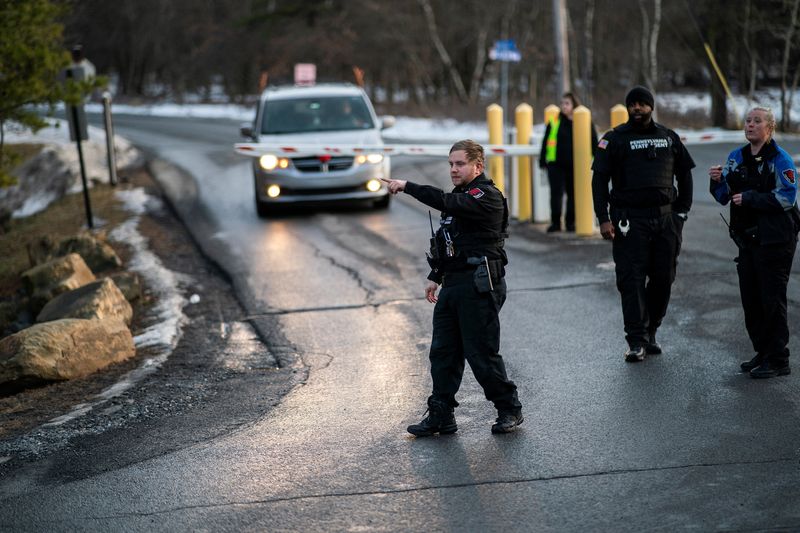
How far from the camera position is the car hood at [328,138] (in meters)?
17.2

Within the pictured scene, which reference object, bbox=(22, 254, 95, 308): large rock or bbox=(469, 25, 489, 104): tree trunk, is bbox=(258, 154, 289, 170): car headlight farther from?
bbox=(469, 25, 489, 104): tree trunk

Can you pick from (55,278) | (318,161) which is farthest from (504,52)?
(55,278)

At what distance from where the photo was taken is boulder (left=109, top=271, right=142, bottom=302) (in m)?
11.6

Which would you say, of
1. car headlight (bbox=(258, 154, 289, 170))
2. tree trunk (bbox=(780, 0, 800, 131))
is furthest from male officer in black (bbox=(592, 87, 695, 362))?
tree trunk (bbox=(780, 0, 800, 131))

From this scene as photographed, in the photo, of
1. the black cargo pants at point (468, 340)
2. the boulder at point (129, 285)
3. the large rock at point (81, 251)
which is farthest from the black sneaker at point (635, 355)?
the large rock at point (81, 251)

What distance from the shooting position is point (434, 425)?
641 cm

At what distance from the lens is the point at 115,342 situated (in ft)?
30.1

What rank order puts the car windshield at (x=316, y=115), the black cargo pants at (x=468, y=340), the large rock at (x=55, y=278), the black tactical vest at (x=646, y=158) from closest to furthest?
the black cargo pants at (x=468, y=340), the black tactical vest at (x=646, y=158), the large rock at (x=55, y=278), the car windshield at (x=316, y=115)

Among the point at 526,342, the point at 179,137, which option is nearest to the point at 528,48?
the point at 179,137

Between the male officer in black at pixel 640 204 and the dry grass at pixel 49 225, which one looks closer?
the male officer in black at pixel 640 204

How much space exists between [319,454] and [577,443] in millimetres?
1422

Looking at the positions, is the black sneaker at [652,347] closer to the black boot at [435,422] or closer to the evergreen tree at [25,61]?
the black boot at [435,422]

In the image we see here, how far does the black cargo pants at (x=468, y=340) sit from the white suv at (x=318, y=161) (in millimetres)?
10531

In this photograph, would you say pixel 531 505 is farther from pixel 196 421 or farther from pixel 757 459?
pixel 196 421
